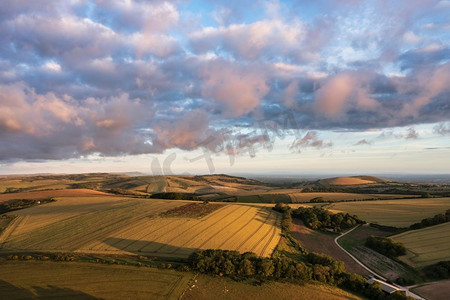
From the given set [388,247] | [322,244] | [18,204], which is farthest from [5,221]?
[388,247]

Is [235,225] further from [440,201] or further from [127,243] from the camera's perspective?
[440,201]

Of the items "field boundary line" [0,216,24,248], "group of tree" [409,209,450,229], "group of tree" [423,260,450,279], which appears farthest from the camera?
"group of tree" [409,209,450,229]

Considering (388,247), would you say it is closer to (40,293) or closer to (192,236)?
(192,236)

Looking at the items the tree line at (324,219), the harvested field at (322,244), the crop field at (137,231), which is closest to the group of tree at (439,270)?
the harvested field at (322,244)

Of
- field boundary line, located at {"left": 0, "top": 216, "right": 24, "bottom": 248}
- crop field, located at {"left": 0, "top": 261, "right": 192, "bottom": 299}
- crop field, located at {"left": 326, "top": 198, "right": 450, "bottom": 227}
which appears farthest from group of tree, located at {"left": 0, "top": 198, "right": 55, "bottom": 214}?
crop field, located at {"left": 326, "top": 198, "right": 450, "bottom": 227}

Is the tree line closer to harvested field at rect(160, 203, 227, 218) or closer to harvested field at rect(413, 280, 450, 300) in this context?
harvested field at rect(160, 203, 227, 218)
